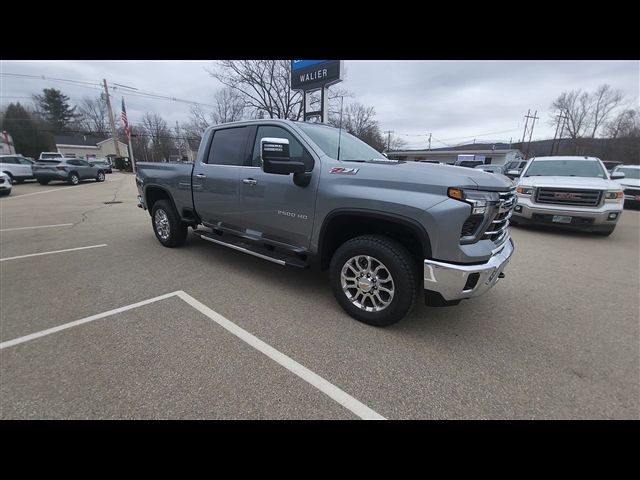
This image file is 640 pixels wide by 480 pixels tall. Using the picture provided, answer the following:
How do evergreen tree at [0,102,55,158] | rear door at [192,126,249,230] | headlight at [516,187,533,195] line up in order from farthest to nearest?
evergreen tree at [0,102,55,158] < headlight at [516,187,533,195] < rear door at [192,126,249,230]

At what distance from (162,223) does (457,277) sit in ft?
16.3

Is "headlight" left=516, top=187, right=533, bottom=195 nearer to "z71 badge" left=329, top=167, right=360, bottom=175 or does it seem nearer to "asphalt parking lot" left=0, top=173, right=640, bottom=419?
"asphalt parking lot" left=0, top=173, right=640, bottom=419

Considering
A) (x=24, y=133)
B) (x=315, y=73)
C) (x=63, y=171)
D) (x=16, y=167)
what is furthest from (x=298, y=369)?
(x=24, y=133)

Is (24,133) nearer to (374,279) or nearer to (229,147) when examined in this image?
(229,147)

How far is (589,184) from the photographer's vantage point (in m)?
6.30

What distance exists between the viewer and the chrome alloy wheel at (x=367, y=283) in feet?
9.09

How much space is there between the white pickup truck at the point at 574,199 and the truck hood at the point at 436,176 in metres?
5.03

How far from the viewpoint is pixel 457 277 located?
2.36 m

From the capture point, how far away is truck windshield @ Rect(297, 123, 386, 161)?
3.33 meters

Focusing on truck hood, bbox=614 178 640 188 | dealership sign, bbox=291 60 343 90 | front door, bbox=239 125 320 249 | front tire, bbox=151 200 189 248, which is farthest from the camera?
truck hood, bbox=614 178 640 188

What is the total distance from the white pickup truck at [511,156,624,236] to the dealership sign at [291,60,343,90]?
21.3 feet

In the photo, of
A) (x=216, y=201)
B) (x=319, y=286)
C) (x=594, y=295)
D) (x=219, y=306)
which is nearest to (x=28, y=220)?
(x=216, y=201)

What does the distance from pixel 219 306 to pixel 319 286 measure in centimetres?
126

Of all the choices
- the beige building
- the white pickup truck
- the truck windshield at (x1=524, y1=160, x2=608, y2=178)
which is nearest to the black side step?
the white pickup truck
